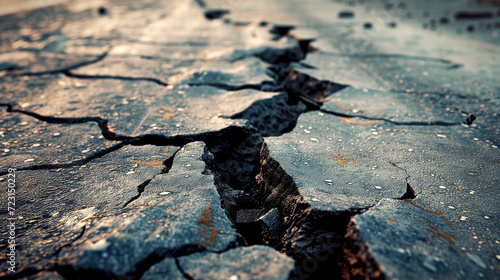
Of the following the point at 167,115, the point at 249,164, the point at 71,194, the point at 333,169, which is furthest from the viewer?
the point at 167,115

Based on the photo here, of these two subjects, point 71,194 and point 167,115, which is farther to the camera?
point 167,115

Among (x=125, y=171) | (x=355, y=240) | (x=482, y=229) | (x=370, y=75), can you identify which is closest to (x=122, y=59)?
(x=125, y=171)

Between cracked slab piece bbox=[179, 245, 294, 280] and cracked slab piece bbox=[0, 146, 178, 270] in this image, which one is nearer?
cracked slab piece bbox=[179, 245, 294, 280]

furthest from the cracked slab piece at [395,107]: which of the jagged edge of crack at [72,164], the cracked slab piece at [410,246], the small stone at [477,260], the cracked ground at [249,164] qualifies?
the jagged edge of crack at [72,164]

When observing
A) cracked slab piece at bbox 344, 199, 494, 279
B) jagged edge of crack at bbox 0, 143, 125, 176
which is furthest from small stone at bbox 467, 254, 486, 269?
jagged edge of crack at bbox 0, 143, 125, 176

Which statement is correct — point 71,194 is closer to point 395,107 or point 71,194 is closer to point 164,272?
point 164,272

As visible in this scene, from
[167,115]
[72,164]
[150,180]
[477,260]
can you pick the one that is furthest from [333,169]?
[72,164]

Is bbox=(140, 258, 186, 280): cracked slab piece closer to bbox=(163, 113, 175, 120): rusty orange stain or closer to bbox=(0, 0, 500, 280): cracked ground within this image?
bbox=(0, 0, 500, 280): cracked ground

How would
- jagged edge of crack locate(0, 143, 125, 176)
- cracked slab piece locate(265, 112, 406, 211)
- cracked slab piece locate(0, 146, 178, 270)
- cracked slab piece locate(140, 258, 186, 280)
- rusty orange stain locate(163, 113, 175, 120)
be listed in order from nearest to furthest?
1. cracked slab piece locate(140, 258, 186, 280)
2. cracked slab piece locate(0, 146, 178, 270)
3. cracked slab piece locate(265, 112, 406, 211)
4. jagged edge of crack locate(0, 143, 125, 176)
5. rusty orange stain locate(163, 113, 175, 120)
